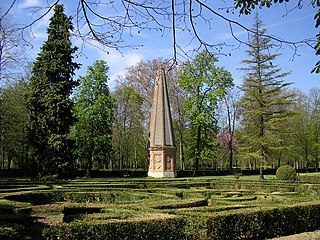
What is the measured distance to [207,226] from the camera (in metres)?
8.46

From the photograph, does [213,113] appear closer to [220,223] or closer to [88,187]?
[88,187]

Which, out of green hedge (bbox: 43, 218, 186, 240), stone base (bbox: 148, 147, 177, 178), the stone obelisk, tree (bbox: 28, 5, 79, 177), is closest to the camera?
green hedge (bbox: 43, 218, 186, 240)

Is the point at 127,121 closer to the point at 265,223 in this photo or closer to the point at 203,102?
the point at 203,102

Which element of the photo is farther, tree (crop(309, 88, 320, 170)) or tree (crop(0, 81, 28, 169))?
tree (crop(309, 88, 320, 170))

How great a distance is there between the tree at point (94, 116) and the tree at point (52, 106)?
281 inches

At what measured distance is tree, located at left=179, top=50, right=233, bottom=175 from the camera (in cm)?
4144

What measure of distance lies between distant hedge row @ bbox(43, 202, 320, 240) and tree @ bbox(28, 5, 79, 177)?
2260cm

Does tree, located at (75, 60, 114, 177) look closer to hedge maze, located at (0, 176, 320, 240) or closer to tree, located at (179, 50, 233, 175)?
tree, located at (179, 50, 233, 175)

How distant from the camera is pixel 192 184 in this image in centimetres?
2425

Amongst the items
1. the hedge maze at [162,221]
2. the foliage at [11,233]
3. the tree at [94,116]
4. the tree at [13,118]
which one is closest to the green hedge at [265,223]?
the hedge maze at [162,221]

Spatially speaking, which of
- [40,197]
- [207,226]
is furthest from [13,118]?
[207,226]

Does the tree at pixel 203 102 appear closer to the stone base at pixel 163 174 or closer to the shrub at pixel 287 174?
the stone base at pixel 163 174

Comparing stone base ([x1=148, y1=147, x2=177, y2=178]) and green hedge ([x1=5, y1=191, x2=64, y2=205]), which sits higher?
stone base ([x1=148, y1=147, x2=177, y2=178])

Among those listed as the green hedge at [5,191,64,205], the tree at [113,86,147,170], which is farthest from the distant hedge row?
the tree at [113,86,147,170]
